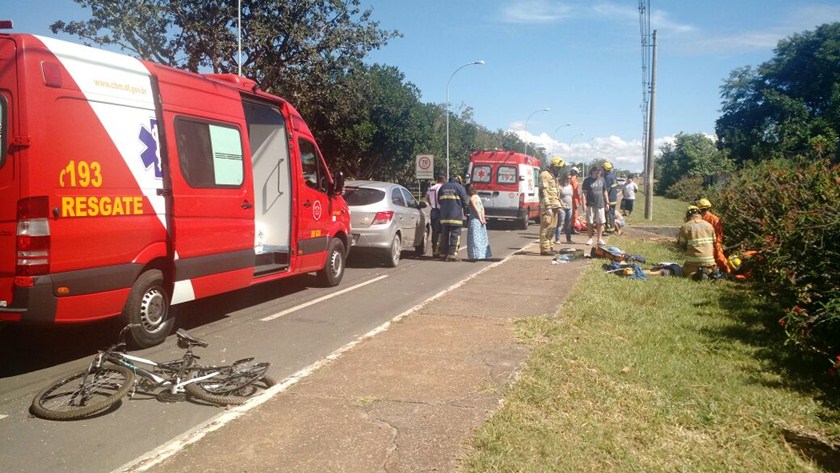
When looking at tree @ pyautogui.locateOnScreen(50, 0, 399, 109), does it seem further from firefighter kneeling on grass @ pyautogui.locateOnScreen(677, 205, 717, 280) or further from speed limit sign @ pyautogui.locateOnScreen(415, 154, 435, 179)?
firefighter kneeling on grass @ pyautogui.locateOnScreen(677, 205, 717, 280)

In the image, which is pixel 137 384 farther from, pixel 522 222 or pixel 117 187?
pixel 522 222

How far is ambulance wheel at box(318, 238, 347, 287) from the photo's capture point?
1035 cm

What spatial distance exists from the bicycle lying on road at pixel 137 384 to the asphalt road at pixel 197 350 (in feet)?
0.30

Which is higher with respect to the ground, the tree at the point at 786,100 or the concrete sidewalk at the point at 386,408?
the tree at the point at 786,100

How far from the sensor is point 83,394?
4.77m

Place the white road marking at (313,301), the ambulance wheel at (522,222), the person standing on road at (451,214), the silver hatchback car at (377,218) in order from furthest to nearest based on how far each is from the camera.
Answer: the ambulance wheel at (522,222) < the person standing on road at (451,214) < the silver hatchback car at (377,218) < the white road marking at (313,301)

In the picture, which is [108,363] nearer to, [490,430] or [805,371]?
[490,430]

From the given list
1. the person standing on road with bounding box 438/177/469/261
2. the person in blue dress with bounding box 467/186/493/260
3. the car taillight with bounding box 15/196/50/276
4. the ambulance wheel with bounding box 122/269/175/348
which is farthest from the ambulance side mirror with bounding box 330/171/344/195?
the car taillight with bounding box 15/196/50/276

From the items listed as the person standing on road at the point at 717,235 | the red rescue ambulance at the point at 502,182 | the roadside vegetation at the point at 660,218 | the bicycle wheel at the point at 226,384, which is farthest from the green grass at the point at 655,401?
the roadside vegetation at the point at 660,218

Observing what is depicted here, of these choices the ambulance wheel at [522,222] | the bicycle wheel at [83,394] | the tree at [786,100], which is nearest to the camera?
the bicycle wheel at [83,394]

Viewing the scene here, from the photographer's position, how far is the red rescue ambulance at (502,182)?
2180cm

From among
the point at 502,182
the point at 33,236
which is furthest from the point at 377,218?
the point at 502,182

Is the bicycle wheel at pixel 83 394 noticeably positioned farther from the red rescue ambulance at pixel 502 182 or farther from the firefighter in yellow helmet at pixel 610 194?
the red rescue ambulance at pixel 502 182

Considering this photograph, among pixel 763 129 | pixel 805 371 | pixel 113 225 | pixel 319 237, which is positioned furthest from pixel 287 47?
pixel 763 129
